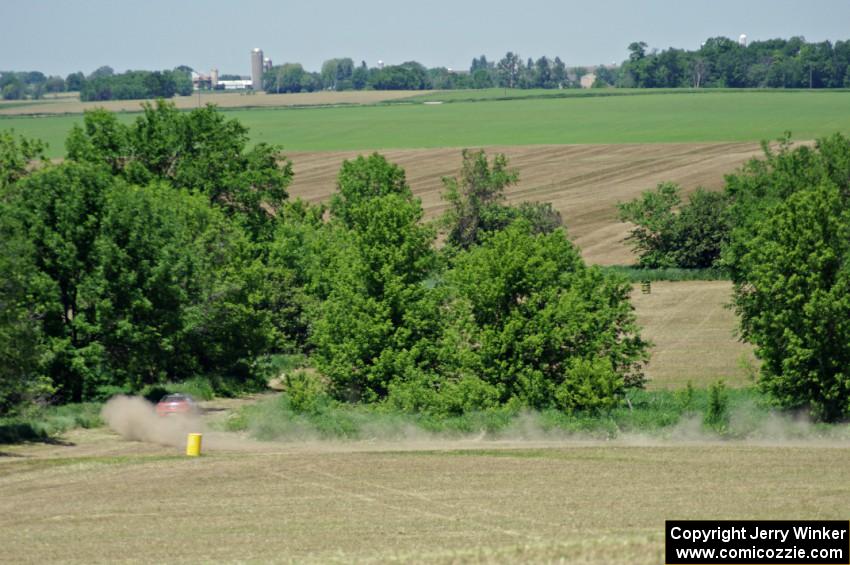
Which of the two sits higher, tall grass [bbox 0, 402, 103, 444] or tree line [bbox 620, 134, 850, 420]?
tree line [bbox 620, 134, 850, 420]

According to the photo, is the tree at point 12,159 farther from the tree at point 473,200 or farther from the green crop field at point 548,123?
the green crop field at point 548,123

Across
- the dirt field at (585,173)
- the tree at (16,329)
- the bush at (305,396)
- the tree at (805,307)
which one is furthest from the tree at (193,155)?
the tree at (805,307)

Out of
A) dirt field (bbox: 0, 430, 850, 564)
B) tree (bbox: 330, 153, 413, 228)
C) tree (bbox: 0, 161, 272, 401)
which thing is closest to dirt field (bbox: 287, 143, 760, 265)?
tree (bbox: 330, 153, 413, 228)

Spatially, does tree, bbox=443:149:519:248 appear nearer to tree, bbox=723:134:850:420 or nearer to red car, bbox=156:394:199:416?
tree, bbox=723:134:850:420

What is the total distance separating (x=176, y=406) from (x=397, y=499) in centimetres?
1695

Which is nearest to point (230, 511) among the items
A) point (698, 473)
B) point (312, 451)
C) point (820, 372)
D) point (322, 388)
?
point (312, 451)

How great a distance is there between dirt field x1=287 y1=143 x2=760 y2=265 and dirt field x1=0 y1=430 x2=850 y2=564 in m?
50.5

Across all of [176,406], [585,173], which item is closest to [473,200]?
[585,173]

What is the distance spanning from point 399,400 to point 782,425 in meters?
13.3

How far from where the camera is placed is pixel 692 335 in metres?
63.0

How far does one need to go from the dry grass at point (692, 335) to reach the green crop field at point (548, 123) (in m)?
62.7

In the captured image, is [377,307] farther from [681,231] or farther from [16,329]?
[681,231]

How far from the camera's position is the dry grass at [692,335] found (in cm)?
5478

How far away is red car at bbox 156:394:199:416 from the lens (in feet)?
149
